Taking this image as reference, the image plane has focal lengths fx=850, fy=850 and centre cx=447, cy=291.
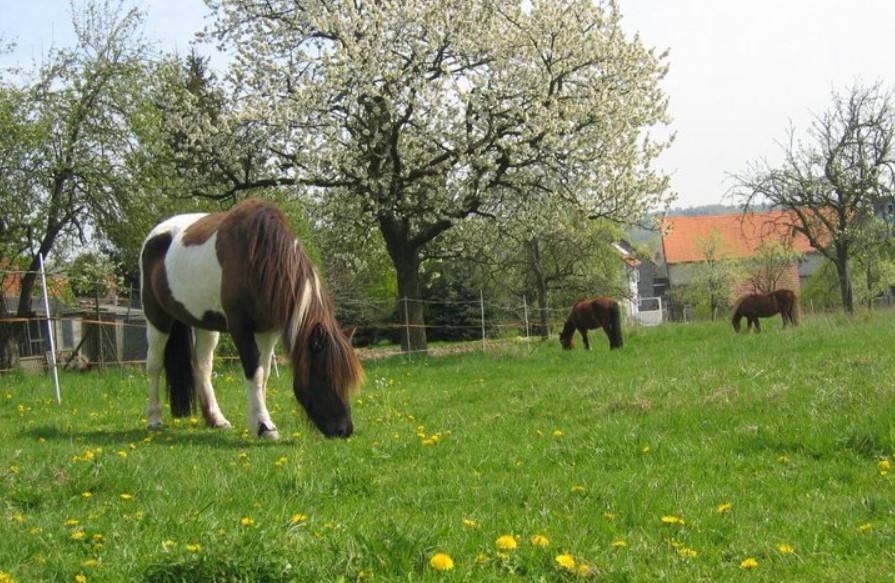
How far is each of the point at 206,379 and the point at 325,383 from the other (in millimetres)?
2277

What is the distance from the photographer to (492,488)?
5074 mm

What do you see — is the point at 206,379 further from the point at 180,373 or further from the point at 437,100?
the point at 437,100

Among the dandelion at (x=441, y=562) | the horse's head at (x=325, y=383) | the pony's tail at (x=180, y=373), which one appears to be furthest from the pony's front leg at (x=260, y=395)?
the dandelion at (x=441, y=562)

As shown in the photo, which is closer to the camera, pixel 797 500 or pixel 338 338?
pixel 797 500

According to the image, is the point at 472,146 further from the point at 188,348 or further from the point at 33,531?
the point at 33,531

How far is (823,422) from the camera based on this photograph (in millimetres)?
6586

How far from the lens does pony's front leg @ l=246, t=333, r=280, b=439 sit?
759 centimetres

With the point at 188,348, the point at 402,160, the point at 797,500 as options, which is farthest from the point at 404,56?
the point at 797,500

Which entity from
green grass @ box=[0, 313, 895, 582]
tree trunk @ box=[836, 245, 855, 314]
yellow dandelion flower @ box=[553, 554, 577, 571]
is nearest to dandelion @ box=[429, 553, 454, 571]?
green grass @ box=[0, 313, 895, 582]

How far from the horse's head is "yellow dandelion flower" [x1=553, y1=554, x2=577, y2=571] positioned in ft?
13.3

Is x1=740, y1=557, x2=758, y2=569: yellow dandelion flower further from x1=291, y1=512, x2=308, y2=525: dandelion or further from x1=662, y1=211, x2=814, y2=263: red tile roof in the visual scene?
x1=662, y1=211, x2=814, y2=263: red tile roof

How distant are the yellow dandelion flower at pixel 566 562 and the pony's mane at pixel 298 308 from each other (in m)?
A: 4.09

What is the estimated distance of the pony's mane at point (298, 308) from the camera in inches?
287

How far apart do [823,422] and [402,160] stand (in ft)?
48.6
